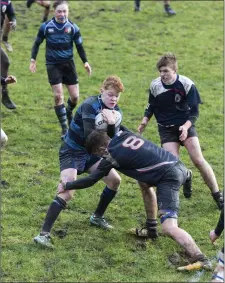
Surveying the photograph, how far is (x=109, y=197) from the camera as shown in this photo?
805 centimetres

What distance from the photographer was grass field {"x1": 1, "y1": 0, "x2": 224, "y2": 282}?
714 centimetres

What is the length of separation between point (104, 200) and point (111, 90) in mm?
1486

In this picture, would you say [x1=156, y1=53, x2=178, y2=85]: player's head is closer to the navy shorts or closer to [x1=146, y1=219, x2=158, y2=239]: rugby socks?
the navy shorts

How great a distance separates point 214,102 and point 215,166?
324 centimetres

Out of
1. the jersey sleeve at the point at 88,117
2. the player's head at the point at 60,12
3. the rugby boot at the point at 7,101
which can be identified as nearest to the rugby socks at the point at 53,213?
the jersey sleeve at the point at 88,117

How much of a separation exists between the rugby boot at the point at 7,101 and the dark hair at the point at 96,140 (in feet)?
19.0

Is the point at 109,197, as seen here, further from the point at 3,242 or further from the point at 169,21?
the point at 169,21

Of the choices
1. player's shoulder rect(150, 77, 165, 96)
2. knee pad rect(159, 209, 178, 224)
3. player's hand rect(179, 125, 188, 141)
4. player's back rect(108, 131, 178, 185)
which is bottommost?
knee pad rect(159, 209, 178, 224)

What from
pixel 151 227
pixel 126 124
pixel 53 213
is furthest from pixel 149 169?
pixel 126 124

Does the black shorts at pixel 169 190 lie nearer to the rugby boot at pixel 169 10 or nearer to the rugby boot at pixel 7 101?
the rugby boot at pixel 7 101

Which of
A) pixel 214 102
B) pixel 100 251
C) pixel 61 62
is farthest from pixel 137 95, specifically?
pixel 100 251

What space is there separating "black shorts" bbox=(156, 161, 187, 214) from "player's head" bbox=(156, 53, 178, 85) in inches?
64.7

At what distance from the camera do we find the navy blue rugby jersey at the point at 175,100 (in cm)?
837

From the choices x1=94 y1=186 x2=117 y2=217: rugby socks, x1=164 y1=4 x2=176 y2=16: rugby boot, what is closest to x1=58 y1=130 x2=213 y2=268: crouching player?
x1=94 y1=186 x2=117 y2=217: rugby socks
